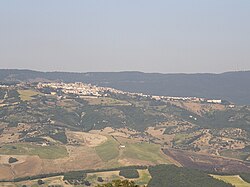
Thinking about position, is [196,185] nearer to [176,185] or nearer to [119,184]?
[176,185]

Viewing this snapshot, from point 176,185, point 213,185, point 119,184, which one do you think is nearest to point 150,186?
point 176,185

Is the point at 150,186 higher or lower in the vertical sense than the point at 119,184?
lower

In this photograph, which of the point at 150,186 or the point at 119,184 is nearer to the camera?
the point at 119,184

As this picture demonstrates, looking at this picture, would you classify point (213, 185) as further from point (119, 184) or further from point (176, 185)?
point (119, 184)

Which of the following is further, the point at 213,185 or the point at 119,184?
the point at 213,185

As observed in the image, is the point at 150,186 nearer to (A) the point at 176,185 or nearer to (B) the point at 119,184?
(A) the point at 176,185

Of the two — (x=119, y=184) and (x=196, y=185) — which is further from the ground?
(x=119, y=184)

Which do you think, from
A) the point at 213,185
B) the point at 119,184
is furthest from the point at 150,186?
the point at 119,184
